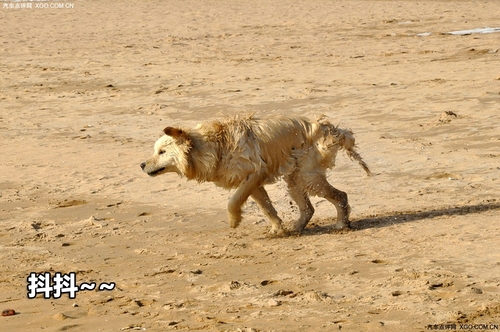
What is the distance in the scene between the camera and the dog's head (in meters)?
9.43

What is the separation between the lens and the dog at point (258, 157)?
31.0ft

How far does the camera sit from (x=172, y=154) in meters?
9.55

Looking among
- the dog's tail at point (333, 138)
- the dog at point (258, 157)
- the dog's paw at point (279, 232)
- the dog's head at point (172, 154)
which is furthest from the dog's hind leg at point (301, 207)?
the dog's head at point (172, 154)

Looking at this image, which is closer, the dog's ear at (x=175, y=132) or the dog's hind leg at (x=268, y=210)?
the dog's ear at (x=175, y=132)

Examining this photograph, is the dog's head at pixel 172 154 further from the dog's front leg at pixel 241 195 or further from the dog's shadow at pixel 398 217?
the dog's shadow at pixel 398 217

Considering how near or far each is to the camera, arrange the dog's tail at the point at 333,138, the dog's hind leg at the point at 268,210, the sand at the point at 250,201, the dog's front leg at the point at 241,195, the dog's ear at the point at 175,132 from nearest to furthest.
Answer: the sand at the point at 250,201 < the dog's ear at the point at 175,132 < the dog's front leg at the point at 241,195 < the dog's tail at the point at 333,138 < the dog's hind leg at the point at 268,210

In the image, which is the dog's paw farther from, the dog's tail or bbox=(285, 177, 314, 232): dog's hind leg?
the dog's tail

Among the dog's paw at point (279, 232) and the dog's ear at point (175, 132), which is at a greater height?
the dog's ear at point (175, 132)

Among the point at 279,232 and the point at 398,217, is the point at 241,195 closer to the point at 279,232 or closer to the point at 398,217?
the point at 279,232

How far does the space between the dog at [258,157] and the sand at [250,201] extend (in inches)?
15.5

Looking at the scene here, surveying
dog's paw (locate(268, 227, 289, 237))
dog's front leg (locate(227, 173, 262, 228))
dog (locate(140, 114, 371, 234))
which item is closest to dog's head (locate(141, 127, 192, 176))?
dog (locate(140, 114, 371, 234))

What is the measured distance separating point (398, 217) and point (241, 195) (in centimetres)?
161

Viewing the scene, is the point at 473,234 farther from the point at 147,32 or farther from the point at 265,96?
the point at 147,32

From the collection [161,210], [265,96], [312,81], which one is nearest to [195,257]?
[161,210]
